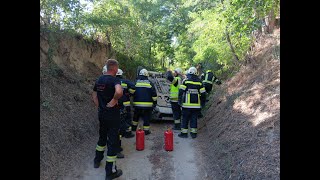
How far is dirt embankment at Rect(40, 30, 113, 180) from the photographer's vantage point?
5.77 m

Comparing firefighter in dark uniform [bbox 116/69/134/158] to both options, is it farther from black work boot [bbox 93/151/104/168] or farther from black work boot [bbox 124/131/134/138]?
black work boot [bbox 93/151/104/168]

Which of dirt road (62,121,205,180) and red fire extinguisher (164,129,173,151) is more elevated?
red fire extinguisher (164,129,173,151)

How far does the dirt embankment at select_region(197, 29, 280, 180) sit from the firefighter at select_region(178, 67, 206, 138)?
0.52 m

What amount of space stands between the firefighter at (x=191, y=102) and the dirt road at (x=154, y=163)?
373 mm

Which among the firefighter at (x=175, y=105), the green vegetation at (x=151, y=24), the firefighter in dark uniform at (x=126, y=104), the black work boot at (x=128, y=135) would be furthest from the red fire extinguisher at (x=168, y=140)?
the green vegetation at (x=151, y=24)

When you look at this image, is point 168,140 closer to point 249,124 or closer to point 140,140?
point 140,140

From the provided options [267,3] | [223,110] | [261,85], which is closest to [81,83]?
[223,110]

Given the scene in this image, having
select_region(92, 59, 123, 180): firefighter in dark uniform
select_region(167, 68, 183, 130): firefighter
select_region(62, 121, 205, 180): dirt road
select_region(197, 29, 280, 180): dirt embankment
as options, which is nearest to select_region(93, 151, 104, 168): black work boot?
select_region(62, 121, 205, 180): dirt road

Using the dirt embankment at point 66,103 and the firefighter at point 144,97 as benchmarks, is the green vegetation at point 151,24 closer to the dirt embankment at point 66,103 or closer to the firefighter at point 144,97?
the dirt embankment at point 66,103

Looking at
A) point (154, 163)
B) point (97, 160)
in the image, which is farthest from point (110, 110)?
point (154, 163)

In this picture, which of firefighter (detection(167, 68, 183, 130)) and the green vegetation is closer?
the green vegetation

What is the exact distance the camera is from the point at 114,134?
550 cm

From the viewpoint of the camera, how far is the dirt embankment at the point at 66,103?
5773mm
